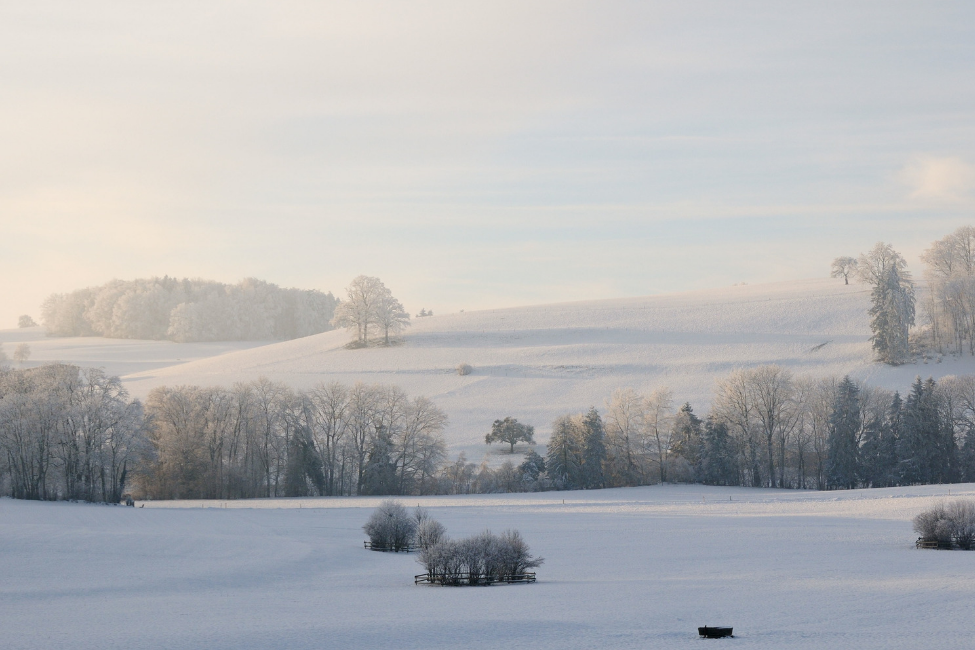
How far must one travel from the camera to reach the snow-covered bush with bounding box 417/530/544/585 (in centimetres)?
2923

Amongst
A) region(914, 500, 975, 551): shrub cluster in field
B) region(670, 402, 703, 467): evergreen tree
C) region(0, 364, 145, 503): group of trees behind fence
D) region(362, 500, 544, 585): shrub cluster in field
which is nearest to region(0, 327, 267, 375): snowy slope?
region(0, 364, 145, 503): group of trees behind fence

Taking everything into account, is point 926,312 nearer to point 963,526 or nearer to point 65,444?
point 963,526

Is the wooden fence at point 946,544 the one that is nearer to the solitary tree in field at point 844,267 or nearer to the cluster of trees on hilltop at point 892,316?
the cluster of trees on hilltop at point 892,316

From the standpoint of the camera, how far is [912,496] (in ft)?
158

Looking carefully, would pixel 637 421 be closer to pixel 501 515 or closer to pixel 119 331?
pixel 501 515

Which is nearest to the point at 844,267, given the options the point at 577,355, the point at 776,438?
the point at 577,355

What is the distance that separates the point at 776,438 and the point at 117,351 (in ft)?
337

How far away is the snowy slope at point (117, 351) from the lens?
379 ft

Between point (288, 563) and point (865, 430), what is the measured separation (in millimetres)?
45338

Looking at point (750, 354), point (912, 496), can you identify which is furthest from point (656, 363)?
point (912, 496)

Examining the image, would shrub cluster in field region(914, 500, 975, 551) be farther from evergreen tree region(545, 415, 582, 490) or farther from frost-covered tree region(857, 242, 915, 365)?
frost-covered tree region(857, 242, 915, 365)

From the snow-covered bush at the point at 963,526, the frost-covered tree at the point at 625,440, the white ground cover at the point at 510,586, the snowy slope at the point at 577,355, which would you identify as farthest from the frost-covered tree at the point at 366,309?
the snow-covered bush at the point at 963,526

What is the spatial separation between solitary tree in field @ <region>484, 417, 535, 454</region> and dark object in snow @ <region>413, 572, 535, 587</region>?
3763 centimetres

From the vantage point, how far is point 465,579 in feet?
98.3
